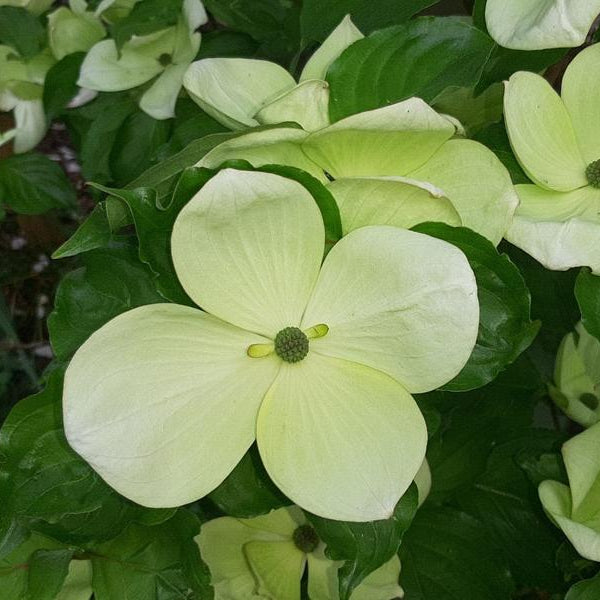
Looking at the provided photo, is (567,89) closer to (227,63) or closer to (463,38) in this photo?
(463,38)

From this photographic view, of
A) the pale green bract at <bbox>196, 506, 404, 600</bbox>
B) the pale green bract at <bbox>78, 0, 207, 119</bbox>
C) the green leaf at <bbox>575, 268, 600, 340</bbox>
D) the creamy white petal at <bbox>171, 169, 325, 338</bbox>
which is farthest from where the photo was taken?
the pale green bract at <bbox>78, 0, 207, 119</bbox>

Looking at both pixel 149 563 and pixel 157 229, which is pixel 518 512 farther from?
pixel 157 229

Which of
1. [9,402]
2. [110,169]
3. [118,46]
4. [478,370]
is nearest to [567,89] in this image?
[478,370]

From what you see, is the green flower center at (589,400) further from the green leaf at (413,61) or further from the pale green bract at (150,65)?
the pale green bract at (150,65)

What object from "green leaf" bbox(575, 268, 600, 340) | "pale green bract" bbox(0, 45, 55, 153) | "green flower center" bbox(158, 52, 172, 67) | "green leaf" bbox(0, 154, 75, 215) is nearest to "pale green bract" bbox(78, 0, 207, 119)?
"green flower center" bbox(158, 52, 172, 67)

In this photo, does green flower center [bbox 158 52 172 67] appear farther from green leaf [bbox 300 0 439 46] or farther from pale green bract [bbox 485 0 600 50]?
pale green bract [bbox 485 0 600 50]

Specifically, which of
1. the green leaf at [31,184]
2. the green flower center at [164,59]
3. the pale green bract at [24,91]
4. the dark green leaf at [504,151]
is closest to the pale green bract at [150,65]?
the green flower center at [164,59]
